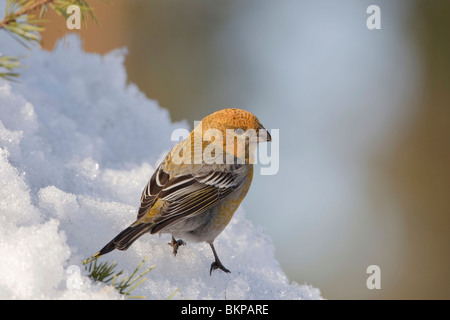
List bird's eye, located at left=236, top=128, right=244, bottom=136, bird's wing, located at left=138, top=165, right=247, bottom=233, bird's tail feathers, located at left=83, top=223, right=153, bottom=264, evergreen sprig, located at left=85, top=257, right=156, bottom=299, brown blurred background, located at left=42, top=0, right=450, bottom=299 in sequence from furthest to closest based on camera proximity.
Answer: brown blurred background, located at left=42, top=0, right=450, bottom=299 → bird's eye, located at left=236, top=128, right=244, bottom=136 → bird's wing, located at left=138, top=165, right=247, bottom=233 → bird's tail feathers, located at left=83, top=223, right=153, bottom=264 → evergreen sprig, located at left=85, top=257, right=156, bottom=299

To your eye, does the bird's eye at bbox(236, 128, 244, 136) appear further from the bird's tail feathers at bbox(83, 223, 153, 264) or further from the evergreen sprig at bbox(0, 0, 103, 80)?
the evergreen sprig at bbox(0, 0, 103, 80)

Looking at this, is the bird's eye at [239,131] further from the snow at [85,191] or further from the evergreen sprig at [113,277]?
the evergreen sprig at [113,277]

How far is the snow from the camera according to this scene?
1.73 metres

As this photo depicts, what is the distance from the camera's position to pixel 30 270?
1641mm

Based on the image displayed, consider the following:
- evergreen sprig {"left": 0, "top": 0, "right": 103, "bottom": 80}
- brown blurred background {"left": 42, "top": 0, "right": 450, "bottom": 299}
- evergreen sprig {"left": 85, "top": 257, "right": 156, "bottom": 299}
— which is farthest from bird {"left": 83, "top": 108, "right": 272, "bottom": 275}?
brown blurred background {"left": 42, "top": 0, "right": 450, "bottom": 299}

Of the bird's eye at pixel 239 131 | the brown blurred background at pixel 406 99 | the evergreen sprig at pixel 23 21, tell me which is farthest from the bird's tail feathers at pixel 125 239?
the brown blurred background at pixel 406 99

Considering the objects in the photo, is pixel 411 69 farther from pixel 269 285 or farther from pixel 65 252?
pixel 65 252

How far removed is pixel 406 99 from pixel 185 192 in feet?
18.5

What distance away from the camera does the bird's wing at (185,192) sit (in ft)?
8.79

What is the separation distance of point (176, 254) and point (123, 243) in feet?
1.32

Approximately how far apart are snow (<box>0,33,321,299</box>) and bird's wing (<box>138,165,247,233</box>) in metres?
0.12

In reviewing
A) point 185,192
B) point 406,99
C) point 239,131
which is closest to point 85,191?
point 185,192
